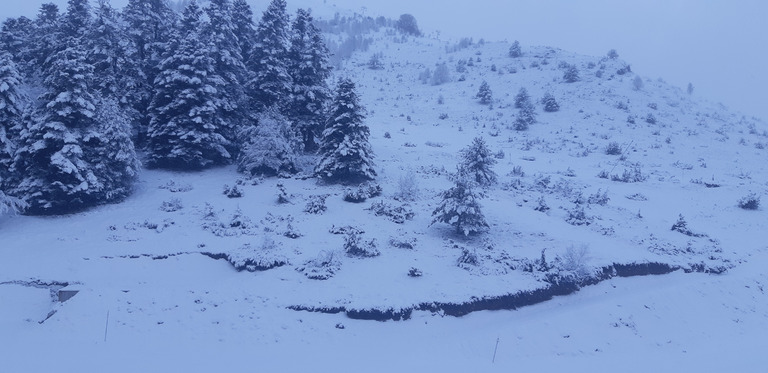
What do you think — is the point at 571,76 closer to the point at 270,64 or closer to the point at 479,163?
the point at 479,163

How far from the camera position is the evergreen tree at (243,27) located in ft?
100

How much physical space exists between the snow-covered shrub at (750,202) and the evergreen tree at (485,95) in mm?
30106

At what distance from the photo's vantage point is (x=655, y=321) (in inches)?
681

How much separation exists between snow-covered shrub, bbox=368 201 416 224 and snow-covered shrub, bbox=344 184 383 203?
1033mm

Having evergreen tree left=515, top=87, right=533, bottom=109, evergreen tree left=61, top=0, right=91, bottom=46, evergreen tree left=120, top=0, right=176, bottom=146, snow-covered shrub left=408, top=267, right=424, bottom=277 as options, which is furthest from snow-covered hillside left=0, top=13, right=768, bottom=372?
evergreen tree left=515, top=87, right=533, bottom=109

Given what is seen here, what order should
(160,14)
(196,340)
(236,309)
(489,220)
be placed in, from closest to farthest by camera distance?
1. (196,340)
2. (236,309)
3. (489,220)
4. (160,14)

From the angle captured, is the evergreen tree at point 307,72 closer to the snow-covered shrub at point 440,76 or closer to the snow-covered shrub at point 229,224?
the snow-covered shrub at point 229,224

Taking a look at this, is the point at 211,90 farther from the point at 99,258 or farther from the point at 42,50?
the point at 42,50

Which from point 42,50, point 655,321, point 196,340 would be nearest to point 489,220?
point 655,321

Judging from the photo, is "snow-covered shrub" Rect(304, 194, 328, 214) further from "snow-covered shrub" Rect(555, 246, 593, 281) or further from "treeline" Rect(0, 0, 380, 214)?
"snow-covered shrub" Rect(555, 246, 593, 281)

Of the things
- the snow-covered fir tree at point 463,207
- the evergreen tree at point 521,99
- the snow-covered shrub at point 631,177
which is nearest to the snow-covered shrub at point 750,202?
the snow-covered shrub at point 631,177

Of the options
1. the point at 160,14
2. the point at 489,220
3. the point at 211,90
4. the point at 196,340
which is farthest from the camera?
the point at 160,14

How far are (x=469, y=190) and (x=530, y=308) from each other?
5.49 meters

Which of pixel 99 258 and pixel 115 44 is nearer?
pixel 99 258
